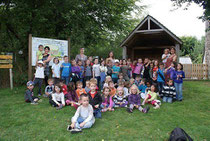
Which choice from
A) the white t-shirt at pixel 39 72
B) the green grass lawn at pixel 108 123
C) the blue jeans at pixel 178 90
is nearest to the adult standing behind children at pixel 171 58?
the blue jeans at pixel 178 90

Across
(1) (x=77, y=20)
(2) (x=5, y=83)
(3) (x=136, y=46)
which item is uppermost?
(1) (x=77, y=20)

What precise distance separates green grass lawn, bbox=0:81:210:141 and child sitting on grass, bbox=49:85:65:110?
20 centimetres

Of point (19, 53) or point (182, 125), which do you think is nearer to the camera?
point (182, 125)

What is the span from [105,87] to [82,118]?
1.92 metres

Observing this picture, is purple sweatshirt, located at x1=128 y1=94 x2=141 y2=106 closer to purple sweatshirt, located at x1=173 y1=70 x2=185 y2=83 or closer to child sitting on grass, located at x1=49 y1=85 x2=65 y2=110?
purple sweatshirt, located at x1=173 y1=70 x2=185 y2=83

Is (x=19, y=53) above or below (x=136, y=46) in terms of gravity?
below

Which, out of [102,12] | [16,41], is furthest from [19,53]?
[102,12]

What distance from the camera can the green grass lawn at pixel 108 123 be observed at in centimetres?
356

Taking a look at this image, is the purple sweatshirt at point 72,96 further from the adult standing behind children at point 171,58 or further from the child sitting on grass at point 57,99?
the adult standing behind children at point 171,58

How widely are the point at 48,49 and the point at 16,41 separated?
522 cm

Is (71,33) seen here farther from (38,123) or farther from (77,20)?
(38,123)

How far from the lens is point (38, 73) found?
7.23 m

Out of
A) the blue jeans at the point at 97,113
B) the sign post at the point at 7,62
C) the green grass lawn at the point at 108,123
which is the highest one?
the sign post at the point at 7,62

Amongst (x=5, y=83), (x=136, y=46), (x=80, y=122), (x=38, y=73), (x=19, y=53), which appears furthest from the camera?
(x=136, y=46)
